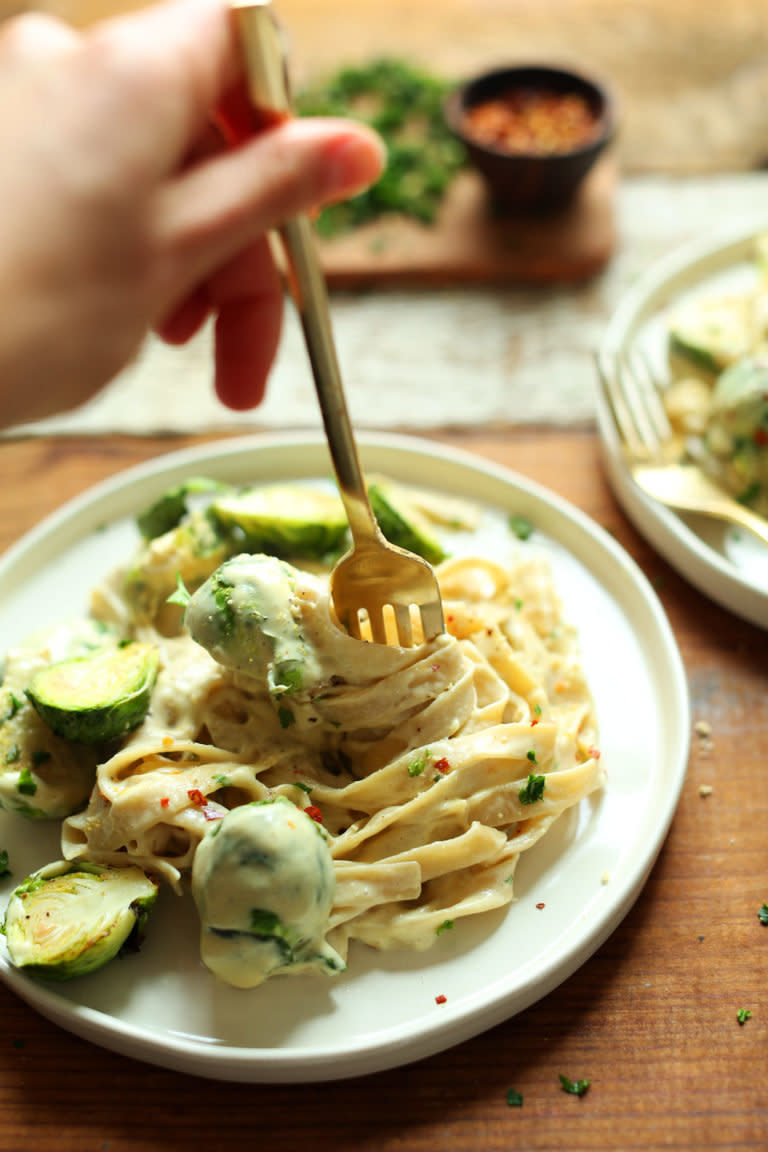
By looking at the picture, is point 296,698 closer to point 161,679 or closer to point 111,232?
point 161,679

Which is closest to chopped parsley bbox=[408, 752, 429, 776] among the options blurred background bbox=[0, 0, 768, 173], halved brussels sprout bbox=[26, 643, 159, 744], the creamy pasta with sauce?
the creamy pasta with sauce

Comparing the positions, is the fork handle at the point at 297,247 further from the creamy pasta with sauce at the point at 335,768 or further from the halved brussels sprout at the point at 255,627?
the creamy pasta with sauce at the point at 335,768

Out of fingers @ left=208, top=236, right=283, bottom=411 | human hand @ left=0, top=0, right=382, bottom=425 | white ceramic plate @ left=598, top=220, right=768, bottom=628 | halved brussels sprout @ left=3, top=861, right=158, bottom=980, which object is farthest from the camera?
white ceramic plate @ left=598, top=220, right=768, bottom=628

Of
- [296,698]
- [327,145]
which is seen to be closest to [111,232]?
[327,145]

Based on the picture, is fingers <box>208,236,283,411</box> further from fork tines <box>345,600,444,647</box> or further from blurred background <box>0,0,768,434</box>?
blurred background <box>0,0,768,434</box>

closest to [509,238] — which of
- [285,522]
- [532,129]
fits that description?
[532,129]

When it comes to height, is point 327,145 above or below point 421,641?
above

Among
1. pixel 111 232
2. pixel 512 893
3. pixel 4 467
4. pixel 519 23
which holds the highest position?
pixel 111 232
